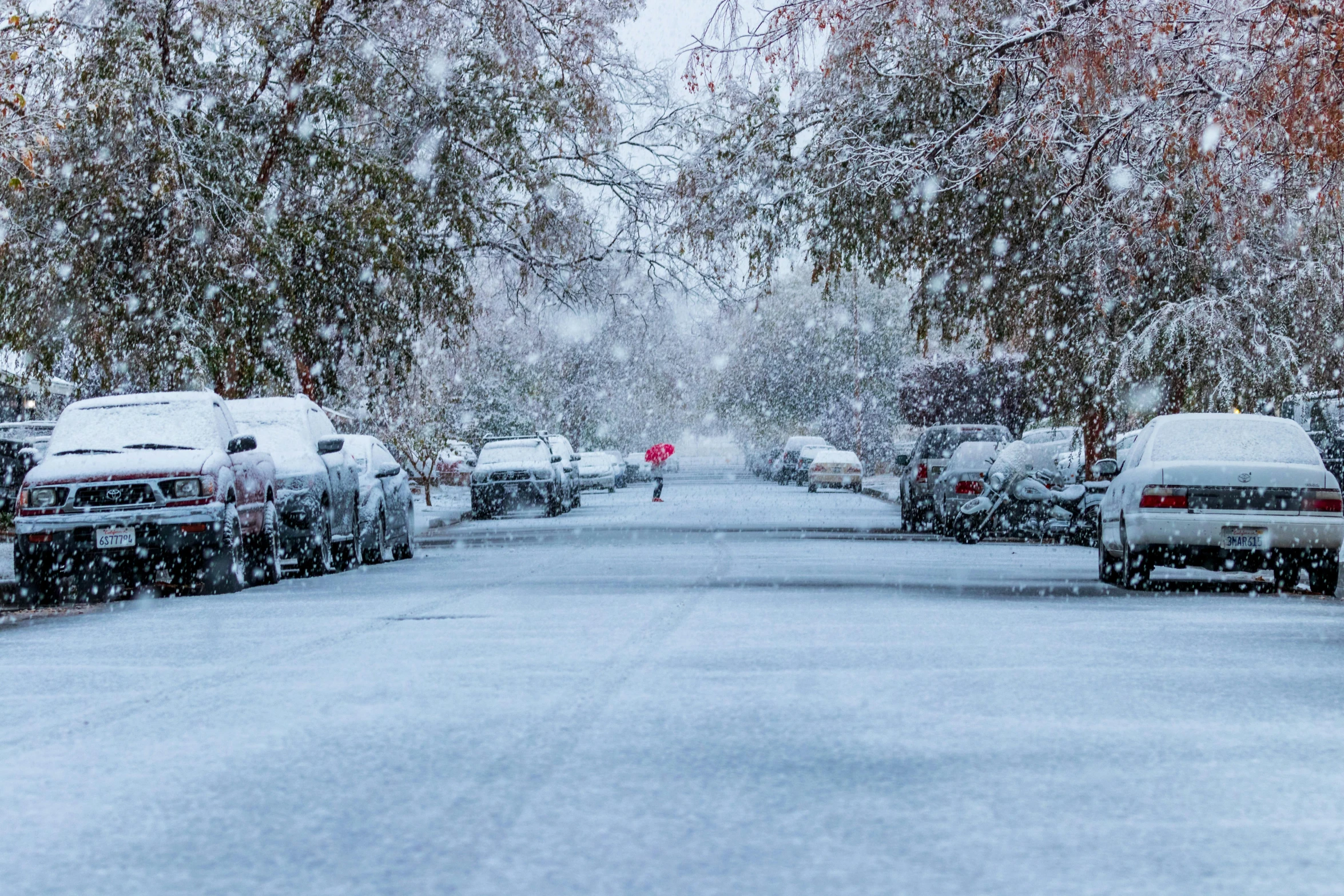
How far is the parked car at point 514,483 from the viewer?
123 feet

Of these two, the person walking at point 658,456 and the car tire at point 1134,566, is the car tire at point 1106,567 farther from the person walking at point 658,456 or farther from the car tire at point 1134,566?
the person walking at point 658,456

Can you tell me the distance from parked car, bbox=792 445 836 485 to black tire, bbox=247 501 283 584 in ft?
133

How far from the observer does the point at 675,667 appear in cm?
995

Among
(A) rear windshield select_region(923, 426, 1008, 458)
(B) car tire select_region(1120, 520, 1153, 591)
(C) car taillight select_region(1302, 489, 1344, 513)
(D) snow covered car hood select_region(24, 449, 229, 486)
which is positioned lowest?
(B) car tire select_region(1120, 520, 1153, 591)

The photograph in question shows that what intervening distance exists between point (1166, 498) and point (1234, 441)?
106 centimetres

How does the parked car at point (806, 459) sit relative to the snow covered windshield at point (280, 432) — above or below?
below

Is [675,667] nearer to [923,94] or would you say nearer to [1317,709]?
[1317,709]

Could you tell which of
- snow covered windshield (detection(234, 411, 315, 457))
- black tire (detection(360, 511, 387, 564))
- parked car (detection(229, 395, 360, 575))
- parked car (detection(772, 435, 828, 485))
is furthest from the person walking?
snow covered windshield (detection(234, 411, 315, 457))

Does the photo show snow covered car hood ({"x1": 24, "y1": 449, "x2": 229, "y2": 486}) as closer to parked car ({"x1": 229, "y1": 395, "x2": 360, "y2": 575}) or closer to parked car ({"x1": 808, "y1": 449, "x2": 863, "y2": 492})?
parked car ({"x1": 229, "y1": 395, "x2": 360, "y2": 575})

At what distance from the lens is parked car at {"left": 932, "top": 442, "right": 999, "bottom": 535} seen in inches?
1069

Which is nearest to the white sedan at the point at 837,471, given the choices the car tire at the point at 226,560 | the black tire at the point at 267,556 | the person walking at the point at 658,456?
the person walking at the point at 658,456

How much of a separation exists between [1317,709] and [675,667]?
10.8 feet

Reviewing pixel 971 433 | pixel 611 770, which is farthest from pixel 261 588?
pixel 971 433

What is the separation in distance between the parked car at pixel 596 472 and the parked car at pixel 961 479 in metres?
30.0
